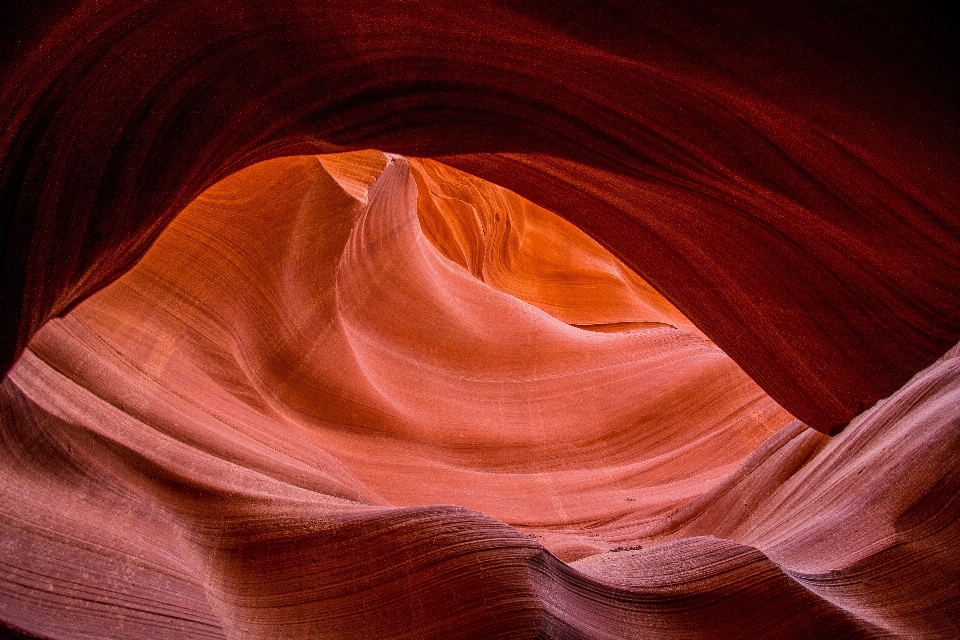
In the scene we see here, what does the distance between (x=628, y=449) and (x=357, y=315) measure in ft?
5.32

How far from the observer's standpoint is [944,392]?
1.66 meters

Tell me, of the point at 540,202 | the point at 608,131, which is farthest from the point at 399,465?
the point at 608,131

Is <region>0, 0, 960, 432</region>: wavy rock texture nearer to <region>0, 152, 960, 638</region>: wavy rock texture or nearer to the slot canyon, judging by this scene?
the slot canyon

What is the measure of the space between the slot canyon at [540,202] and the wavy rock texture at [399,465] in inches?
0.4

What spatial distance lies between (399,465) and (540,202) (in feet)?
4.49

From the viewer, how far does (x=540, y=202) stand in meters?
2.39

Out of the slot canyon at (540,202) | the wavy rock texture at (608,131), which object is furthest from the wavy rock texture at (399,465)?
the wavy rock texture at (608,131)

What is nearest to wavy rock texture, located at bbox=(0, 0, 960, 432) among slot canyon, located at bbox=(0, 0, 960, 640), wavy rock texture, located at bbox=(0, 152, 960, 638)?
slot canyon, located at bbox=(0, 0, 960, 640)

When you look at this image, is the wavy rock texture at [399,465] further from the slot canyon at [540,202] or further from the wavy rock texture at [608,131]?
the wavy rock texture at [608,131]

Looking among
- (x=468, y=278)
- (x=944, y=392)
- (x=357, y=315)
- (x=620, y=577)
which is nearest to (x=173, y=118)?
(x=620, y=577)

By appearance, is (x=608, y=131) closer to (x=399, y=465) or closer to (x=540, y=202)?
(x=540, y=202)

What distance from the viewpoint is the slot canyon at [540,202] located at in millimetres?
1184

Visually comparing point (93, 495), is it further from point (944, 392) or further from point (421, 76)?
point (944, 392)

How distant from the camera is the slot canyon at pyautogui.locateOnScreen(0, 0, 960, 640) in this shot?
3.88 feet
